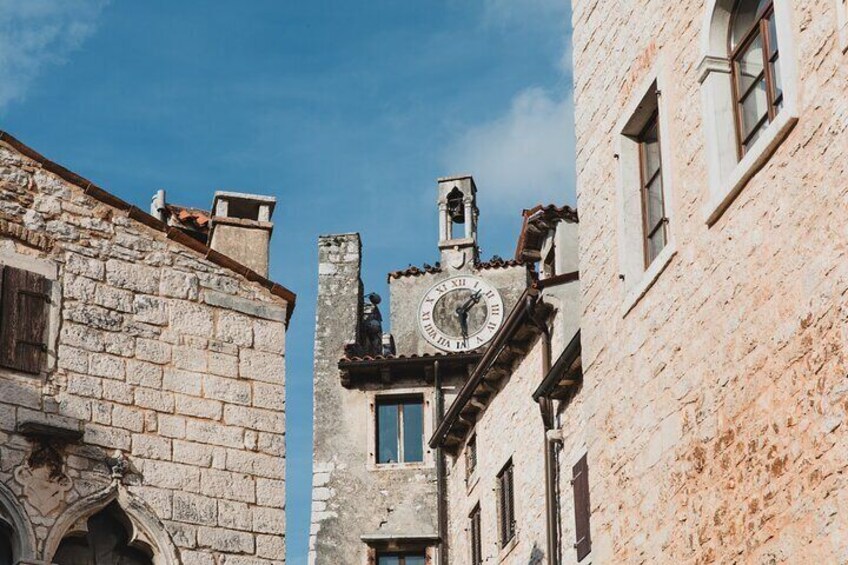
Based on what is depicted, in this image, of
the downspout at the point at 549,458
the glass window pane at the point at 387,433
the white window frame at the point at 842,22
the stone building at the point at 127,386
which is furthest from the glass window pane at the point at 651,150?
the glass window pane at the point at 387,433

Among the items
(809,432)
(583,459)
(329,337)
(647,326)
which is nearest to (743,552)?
(809,432)

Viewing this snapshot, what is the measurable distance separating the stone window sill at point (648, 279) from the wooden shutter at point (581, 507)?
25.7 feet

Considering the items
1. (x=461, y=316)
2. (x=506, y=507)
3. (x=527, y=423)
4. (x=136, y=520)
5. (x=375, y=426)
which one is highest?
(x=461, y=316)

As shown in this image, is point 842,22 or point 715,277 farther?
point 715,277

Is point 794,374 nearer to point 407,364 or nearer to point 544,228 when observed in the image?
point 544,228

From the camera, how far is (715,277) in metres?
9.60

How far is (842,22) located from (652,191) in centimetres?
283

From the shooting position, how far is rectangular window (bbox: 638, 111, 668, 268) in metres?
10.8

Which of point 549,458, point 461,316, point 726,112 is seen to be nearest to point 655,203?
point 726,112

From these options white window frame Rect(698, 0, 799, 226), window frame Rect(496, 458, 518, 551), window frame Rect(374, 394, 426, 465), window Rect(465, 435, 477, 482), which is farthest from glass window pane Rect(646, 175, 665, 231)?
window frame Rect(374, 394, 426, 465)

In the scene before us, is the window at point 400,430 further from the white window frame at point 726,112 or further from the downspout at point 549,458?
the white window frame at point 726,112

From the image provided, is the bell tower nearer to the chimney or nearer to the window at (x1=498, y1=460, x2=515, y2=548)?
the window at (x1=498, y1=460, x2=515, y2=548)

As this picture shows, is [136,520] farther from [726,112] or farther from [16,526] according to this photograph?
[726,112]

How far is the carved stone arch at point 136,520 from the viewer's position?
11.0m
